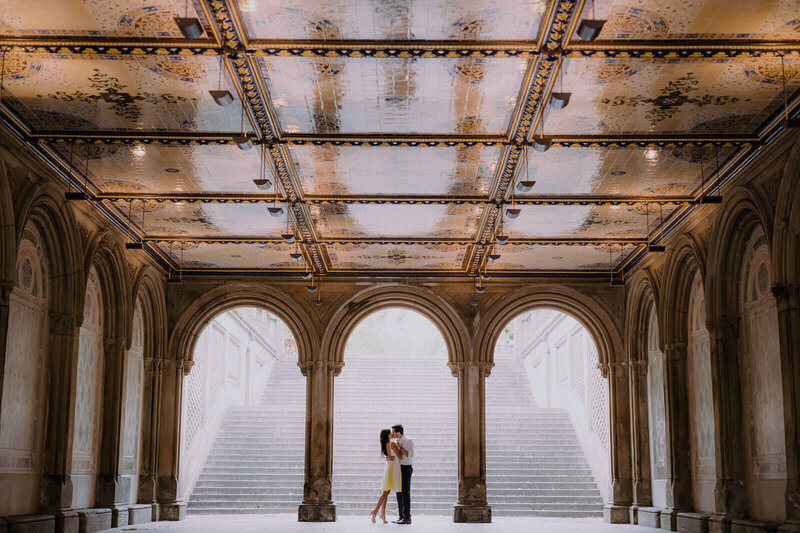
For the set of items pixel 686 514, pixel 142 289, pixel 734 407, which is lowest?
pixel 686 514

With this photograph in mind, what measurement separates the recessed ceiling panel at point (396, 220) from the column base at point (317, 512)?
5.16 m

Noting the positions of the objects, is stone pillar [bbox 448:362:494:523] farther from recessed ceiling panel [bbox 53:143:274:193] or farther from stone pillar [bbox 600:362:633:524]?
recessed ceiling panel [bbox 53:143:274:193]

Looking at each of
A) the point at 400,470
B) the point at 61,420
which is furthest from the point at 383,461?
the point at 61,420

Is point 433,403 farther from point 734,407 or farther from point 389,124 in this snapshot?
point 389,124

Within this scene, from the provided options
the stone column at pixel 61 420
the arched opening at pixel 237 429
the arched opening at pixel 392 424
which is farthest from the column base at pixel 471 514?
the stone column at pixel 61 420

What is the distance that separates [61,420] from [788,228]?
9.68 metres

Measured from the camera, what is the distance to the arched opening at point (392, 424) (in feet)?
66.0

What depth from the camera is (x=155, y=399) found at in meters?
18.1

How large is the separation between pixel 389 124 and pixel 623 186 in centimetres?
407

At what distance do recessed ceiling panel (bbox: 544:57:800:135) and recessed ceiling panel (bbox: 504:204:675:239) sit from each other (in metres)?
3.30

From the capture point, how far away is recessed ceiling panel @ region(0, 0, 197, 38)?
315 inches

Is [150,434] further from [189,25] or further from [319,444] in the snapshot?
[189,25]

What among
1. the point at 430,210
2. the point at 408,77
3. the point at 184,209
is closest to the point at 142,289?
the point at 184,209

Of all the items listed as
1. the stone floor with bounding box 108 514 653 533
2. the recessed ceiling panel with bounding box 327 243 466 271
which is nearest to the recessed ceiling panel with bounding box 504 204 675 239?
the recessed ceiling panel with bounding box 327 243 466 271
